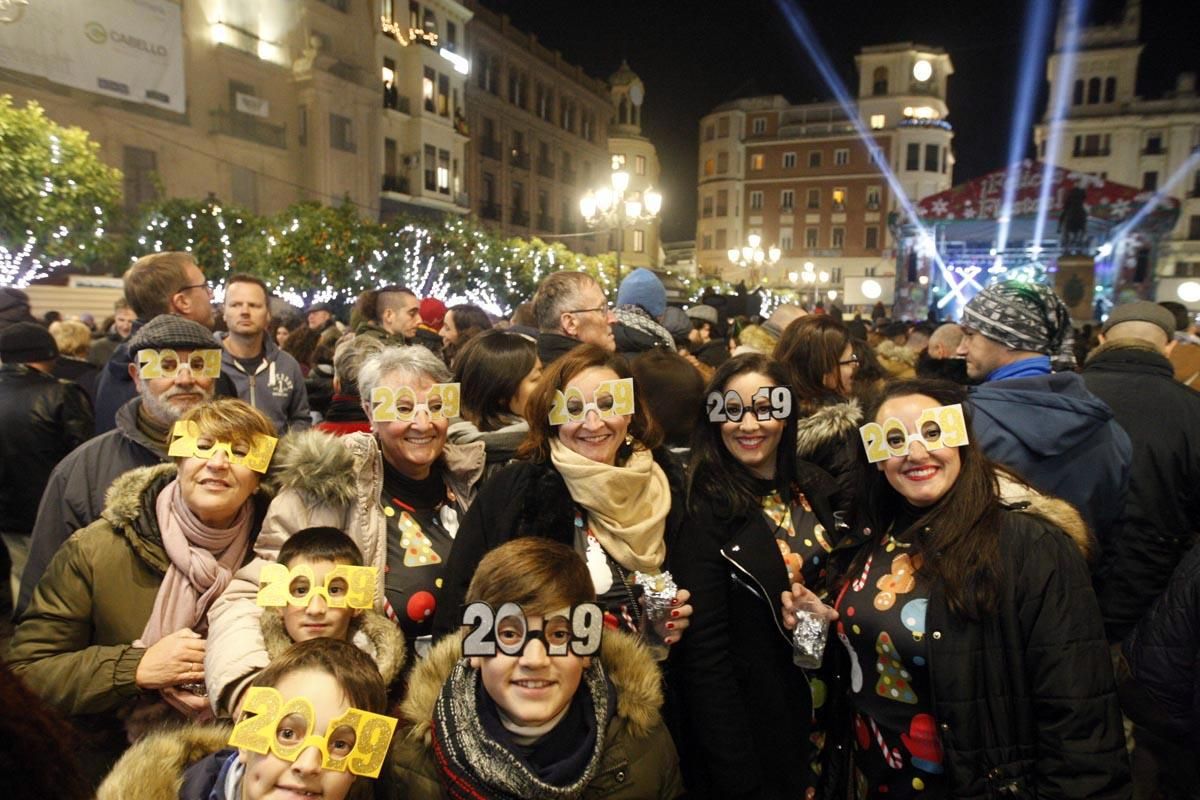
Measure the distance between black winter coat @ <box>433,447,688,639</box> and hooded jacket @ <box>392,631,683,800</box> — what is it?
0.32m

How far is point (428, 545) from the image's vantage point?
2709mm

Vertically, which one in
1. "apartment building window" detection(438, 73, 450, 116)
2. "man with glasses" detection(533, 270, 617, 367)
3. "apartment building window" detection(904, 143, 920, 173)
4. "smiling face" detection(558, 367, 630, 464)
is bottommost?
"smiling face" detection(558, 367, 630, 464)

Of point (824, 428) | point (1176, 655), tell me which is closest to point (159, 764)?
point (824, 428)

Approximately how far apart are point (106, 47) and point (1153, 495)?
26100 mm

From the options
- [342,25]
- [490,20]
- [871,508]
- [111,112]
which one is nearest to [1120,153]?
[490,20]

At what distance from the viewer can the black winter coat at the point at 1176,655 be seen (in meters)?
2.22

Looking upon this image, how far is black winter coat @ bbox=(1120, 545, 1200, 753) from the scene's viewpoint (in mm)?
2217

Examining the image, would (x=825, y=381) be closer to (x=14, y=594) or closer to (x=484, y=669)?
(x=484, y=669)

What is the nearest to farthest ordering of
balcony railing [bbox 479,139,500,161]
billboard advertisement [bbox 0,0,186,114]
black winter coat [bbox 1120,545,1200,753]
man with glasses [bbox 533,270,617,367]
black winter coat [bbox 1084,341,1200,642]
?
black winter coat [bbox 1120,545,1200,753], black winter coat [bbox 1084,341,1200,642], man with glasses [bbox 533,270,617,367], billboard advertisement [bbox 0,0,186,114], balcony railing [bbox 479,139,500,161]

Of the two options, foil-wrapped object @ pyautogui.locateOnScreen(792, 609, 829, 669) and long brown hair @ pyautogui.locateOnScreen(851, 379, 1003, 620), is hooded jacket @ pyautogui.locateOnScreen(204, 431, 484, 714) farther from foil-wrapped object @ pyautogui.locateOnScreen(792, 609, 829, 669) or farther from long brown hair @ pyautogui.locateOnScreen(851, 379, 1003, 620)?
long brown hair @ pyautogui.locateOnScreen(851, 379, 1003, 620)

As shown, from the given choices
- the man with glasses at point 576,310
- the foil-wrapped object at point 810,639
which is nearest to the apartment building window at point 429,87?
the man with glasses at point 576,310

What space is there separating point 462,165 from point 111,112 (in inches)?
608

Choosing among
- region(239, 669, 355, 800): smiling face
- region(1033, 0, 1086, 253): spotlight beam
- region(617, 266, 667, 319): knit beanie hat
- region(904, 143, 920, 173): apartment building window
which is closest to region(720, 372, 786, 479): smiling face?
region(239, 669, 355, 800): smiling face

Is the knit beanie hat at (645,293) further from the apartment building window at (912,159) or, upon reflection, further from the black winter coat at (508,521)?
the apartment building window at (912,159)
